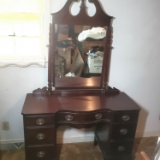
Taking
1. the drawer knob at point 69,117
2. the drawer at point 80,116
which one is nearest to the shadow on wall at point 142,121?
the drawer at point 80,116

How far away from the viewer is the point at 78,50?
6.40ft

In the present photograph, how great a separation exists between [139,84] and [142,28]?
65 centimetres

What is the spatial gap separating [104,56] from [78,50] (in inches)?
11.2

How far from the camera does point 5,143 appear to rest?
2211 mm

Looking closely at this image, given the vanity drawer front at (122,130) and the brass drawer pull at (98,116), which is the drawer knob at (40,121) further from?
the vanity drawer front at (122,130)

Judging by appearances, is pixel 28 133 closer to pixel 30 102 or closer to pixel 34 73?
pixel 30 102

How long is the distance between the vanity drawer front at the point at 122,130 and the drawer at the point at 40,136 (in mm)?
575

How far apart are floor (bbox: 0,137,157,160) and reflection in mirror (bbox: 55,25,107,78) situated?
89 cm

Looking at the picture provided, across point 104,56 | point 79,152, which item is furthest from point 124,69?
point 79,152

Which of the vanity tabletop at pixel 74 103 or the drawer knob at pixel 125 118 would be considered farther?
the drawer knob at pixel 125 118

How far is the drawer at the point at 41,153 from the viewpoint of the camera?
5.85ft

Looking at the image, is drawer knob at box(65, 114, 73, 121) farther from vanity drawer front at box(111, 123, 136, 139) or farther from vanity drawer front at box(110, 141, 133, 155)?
vanity drawer front at box(110, 141, 133, 155)

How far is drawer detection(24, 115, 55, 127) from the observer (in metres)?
1.65

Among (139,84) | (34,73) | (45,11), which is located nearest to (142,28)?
(139,84)
